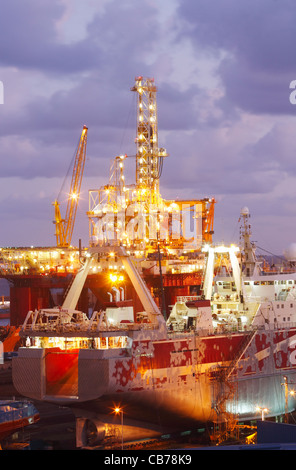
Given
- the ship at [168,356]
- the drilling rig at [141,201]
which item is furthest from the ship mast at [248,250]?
the drilling rig at [141,201]

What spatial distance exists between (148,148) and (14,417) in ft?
154

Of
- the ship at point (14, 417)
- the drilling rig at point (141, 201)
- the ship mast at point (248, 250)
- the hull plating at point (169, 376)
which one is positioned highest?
the drilling rig at point (141, 201)

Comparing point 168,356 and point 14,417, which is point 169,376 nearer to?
point 168,356

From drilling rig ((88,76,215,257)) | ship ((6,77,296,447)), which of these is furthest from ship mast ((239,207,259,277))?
drilling rig ((88,76,215,257))

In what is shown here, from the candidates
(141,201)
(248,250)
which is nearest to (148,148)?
(141,201)

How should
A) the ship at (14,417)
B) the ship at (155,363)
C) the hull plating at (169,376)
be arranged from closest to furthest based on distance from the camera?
1. the hull plating at (169,376)
2. the ship at (155,363)
3. the ship at (14,417)

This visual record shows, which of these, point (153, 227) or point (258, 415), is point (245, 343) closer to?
point (258, 415)

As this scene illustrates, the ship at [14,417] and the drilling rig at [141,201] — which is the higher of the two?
the drilling rig at [141,201]

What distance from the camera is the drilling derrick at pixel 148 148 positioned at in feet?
258

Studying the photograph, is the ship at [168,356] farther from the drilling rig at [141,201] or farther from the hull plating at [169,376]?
the drilling rig at [141,201]

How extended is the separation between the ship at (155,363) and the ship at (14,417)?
367cm

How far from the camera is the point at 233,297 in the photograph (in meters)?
44.8

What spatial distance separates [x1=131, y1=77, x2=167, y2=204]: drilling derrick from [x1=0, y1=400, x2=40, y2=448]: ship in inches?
1758

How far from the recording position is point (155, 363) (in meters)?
35.2
